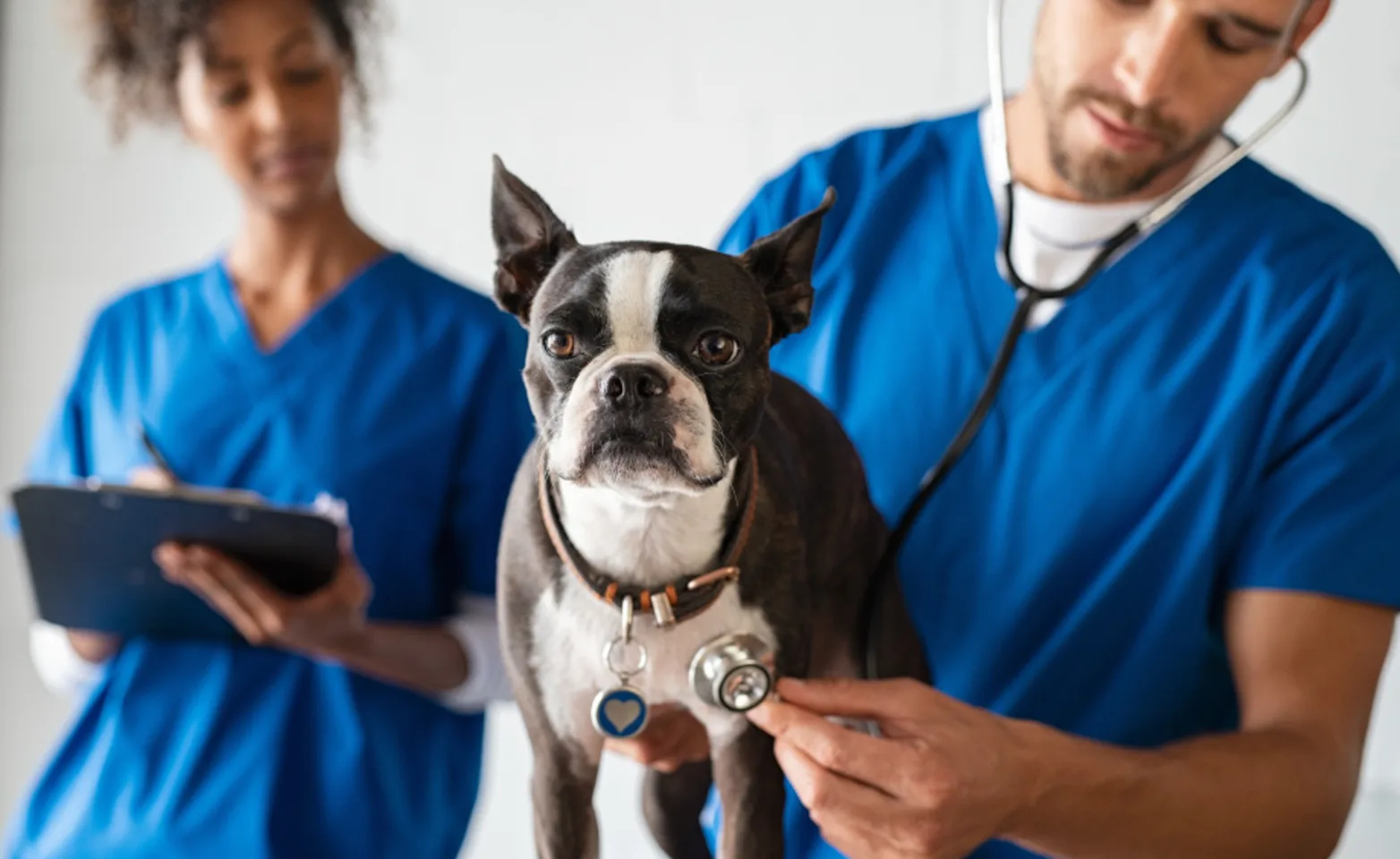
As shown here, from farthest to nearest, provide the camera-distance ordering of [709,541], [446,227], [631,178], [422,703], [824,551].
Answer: [446,227] → [422,703] → [631,178] → [824,551] → [709,541]

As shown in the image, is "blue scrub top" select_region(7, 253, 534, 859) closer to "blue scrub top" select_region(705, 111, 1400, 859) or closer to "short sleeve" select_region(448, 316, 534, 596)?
"short sleeve" select_region(448, 316, 534, 596)

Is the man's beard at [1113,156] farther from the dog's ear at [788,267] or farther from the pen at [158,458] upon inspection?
the pen at [158,458]

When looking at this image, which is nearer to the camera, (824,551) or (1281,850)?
(824,551)

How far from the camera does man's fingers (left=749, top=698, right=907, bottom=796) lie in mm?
684

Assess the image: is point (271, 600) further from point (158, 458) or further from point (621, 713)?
point (621, 713)

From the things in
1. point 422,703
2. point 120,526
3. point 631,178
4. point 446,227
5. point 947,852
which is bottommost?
point 422,703

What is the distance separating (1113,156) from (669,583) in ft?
1.84

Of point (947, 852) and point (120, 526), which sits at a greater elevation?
point (947, 852)

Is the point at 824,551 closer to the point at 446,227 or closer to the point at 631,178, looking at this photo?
the point at 631,178

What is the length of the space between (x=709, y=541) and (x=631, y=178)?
788 millimetres

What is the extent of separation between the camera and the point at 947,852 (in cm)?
79

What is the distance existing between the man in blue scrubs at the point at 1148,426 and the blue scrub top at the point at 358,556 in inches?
19.8

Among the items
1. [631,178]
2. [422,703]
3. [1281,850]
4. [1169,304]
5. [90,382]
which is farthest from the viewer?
[90,382]

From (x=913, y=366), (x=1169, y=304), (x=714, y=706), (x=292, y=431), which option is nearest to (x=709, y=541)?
(x=714, y=706)
